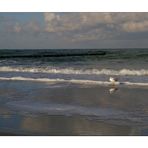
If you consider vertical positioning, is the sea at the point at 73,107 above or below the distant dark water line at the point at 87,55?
below

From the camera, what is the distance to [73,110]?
698 centimetres

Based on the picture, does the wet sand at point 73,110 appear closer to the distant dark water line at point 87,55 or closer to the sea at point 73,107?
the sea at point 73,107

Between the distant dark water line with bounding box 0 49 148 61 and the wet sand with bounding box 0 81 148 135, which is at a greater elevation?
the distant dark water line with bounding box 0 49 148 61

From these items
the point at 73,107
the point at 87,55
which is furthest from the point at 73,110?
the point at 87,55

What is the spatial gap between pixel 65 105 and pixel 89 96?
3.77ft

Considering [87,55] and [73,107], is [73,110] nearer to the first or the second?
[73,107]

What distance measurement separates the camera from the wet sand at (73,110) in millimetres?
5684

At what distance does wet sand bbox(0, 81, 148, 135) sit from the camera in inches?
224

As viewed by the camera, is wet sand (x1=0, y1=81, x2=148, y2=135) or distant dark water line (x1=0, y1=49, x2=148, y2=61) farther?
distant dark water line (x1=0, y1=49, x2=148, y2=61)

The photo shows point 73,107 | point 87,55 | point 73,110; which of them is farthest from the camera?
point 87,55

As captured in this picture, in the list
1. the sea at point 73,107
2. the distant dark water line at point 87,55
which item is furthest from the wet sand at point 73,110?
the distant dark water line at point 87,55

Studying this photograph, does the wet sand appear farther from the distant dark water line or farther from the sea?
the distant dark water line

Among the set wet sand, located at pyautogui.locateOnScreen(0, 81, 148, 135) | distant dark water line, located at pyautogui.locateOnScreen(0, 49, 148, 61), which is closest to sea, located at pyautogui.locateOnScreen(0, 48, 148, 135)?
wet sand, located at pyautogui.locateOnScreen(0, 81, 148, 135)
